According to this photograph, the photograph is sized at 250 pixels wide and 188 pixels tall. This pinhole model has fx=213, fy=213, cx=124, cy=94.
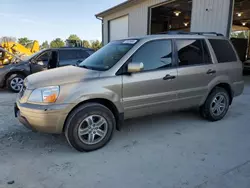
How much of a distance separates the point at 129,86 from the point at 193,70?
143 centimetres

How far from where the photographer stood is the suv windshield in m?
3.51

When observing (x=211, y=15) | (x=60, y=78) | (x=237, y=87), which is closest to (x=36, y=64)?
(x=60, y=78)

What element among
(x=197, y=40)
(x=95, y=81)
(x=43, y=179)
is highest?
(x=197, y=40)

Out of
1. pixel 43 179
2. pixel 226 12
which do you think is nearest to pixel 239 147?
pixel 43 179

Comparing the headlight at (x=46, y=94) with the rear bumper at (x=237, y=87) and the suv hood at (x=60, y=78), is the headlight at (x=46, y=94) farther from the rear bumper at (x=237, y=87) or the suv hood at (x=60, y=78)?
the rear bumper at (x=237, y=87)

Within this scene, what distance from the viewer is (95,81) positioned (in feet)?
10.4

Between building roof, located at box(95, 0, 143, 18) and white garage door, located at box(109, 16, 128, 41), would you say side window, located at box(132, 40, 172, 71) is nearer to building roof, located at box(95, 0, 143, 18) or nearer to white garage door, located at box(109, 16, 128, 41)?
building roof, located at box(95, 0, 143, 18)

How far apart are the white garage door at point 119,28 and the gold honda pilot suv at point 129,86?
34.8 ft

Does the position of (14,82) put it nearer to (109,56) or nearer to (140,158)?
(109,56)

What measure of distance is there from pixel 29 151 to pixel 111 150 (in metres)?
1.26

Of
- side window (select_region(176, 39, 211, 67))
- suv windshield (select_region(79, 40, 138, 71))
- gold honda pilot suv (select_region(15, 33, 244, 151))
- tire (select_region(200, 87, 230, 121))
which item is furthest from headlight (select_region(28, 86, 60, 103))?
tire (select_region(200, 87, 230, 121))

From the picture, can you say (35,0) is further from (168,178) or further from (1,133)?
(168,178)

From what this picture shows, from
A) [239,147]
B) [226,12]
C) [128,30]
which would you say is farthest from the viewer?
[128,30]

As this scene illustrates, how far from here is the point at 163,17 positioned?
17.0 m
